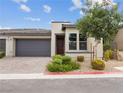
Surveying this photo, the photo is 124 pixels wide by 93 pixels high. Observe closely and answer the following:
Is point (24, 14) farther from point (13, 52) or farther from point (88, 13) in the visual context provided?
point (88, 13)

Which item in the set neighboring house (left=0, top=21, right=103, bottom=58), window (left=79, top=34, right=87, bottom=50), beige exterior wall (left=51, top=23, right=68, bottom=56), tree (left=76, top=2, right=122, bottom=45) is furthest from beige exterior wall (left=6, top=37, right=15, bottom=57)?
tree (left=76, top=2, right=122, bottom=45)

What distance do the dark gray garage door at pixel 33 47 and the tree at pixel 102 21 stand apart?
440 inches

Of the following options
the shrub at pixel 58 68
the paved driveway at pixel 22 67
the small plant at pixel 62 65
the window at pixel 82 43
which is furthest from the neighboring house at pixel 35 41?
the shrub at pixel 58 68

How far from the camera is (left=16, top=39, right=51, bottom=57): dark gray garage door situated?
85.1 ft

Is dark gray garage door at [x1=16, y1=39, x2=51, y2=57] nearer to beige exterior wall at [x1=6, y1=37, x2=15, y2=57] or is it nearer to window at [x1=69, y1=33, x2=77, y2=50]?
beige exterior wall at [x1=6, y1=37, x2=15, y2=57]

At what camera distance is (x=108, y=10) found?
49.6 ft

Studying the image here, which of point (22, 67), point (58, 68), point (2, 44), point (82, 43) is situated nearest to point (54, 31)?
point (82, 43)

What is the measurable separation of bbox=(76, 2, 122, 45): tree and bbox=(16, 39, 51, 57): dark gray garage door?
36.7ft

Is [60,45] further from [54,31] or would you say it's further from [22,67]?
[22,67]

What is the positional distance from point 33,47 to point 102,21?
12807mm

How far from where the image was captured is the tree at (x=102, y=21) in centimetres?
1485

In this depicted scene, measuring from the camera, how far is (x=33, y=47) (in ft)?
85.8

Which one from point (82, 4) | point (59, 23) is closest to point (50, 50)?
point (59, 23)

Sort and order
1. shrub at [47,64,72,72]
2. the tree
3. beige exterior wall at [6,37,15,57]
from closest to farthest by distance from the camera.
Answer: shrub at [47,64,72,72]
the tree
beige exterior wall at [6,37,15,57]
